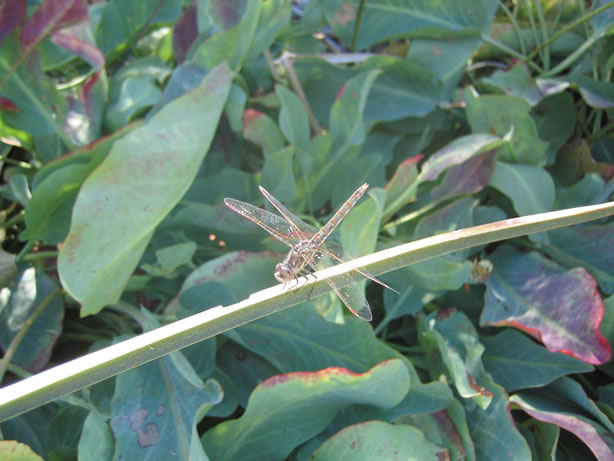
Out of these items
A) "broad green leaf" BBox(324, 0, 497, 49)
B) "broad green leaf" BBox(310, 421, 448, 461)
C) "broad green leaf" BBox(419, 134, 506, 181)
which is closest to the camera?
"broad green leaf" BBox(310, 421, 448, 461)

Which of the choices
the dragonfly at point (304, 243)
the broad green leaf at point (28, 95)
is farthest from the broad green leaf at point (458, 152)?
the broad green leaf at point (28, 95)

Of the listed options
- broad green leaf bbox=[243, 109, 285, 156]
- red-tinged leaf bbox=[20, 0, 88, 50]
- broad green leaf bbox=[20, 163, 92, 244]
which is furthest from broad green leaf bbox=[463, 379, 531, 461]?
red-tinged leaf bbox=[20, 0, 88, 50]

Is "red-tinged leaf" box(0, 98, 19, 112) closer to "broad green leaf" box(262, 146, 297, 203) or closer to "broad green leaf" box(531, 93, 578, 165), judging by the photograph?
"broad green leaf" box(262, 146, 297, 203)

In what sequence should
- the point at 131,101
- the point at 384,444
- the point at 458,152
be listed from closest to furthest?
the point at 384,444, the point at 458,152, the point at 131,101

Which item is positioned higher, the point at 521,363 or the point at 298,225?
the point at 298,225

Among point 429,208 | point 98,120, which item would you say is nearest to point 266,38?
point 98,120

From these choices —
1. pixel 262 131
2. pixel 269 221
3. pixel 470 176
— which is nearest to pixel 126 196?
pixel 269 221

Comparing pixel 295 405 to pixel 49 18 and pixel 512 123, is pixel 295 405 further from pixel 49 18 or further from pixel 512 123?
pixel 49 18
